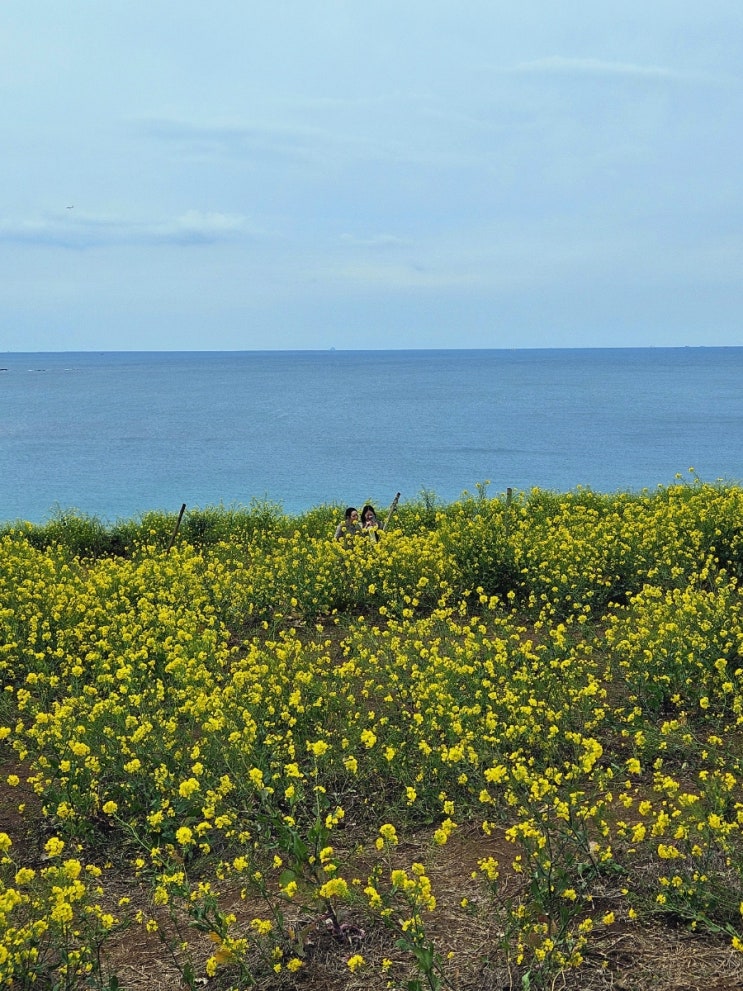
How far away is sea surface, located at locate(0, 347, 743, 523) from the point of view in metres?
52.2

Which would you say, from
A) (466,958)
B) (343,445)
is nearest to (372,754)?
(466,958)

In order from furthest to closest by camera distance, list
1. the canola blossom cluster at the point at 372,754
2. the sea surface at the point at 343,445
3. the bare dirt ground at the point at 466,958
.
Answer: the sea surface at the point at 343,445
the canola blossom cluster at the point at 372,754
the bare dirt ground at the point at 466,958

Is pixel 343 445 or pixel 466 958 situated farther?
pixel 343 445

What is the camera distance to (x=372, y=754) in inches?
269

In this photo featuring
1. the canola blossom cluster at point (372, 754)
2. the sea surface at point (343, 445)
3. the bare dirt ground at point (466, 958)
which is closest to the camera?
the bare dirt ground at point (466, 958)

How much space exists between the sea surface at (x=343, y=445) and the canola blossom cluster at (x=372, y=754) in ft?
27.7

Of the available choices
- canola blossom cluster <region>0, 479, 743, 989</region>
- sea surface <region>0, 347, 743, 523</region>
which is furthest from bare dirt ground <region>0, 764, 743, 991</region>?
sea surface <region>0, 347, 743, 523</region>

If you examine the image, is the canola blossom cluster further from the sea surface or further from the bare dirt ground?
the sea surface

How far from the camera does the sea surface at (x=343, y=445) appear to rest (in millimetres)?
52250

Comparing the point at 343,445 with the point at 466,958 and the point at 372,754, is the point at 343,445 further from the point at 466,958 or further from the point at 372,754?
the point at 466,958

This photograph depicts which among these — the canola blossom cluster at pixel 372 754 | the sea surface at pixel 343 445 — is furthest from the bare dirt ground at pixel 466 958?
the sea surface at pixel 343 445

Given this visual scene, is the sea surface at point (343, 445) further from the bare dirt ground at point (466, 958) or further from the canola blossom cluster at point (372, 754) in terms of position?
the bare dirt ground at point (466, 958)

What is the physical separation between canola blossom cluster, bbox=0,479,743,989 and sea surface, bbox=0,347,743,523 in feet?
27.7

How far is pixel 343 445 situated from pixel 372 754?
68739 mm
